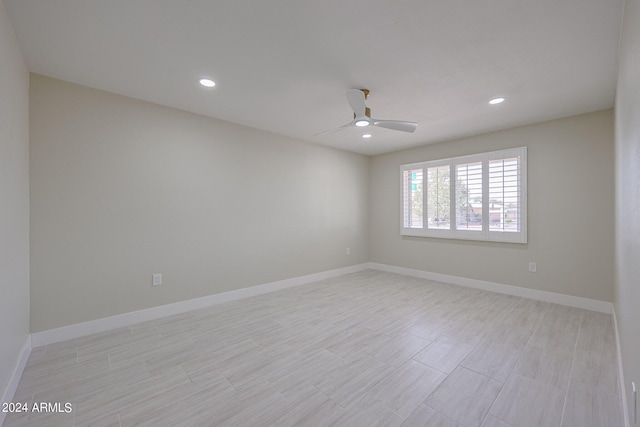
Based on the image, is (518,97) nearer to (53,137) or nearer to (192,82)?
(192,82)

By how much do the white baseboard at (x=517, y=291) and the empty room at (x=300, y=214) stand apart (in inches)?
1.1

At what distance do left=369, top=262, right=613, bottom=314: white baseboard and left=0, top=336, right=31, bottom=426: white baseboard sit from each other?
199 inches

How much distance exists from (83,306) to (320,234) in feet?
10.9

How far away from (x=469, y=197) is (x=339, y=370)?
11.6ft

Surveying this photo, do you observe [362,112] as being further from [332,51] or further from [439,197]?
[439,197]

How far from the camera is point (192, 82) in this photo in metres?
2.60

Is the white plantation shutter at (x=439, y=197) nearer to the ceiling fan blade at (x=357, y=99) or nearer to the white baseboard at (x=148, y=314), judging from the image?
the white baseboard at (x=148, y=314)

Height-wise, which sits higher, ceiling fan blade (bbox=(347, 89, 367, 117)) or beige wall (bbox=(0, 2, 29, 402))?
ceiling fan blade (bbox=(347, 89, 367, 117))

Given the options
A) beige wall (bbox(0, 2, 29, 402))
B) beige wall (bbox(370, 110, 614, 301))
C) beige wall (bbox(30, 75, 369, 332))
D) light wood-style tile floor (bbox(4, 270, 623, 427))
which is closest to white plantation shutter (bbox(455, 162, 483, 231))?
beige wall (bbox(370, 110, 614, 301))

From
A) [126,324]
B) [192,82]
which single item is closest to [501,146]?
[192,82]

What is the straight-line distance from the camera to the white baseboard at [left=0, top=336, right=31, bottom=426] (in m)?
1.65

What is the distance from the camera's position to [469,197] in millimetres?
4324

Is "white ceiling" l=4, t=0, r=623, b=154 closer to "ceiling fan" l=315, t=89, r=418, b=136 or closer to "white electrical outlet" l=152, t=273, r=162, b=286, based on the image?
"ceiling fan" l=315, t=89, r=418, b=136

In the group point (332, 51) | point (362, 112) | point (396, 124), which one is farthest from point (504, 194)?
point (332, 51)
